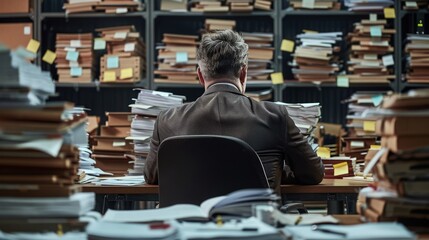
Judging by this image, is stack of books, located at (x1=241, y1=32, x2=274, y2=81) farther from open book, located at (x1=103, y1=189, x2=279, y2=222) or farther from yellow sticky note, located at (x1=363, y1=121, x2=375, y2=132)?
open book, located at (x1=103, y1=189, x2=279, y2=222)

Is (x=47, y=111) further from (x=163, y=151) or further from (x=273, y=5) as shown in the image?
(x=273, y=5)

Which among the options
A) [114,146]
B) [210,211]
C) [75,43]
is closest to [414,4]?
[114,146]

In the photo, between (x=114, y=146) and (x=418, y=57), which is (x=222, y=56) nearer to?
(x=114, y=146)

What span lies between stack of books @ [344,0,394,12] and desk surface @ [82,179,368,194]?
2.81 meters

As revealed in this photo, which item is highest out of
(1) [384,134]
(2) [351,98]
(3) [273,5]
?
(3) [273,5]

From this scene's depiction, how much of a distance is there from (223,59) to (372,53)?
2794 millimetres

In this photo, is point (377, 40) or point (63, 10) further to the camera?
A: point (63, 10)

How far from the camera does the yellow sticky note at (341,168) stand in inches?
136

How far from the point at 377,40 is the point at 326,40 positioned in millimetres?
408

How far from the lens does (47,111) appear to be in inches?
58.9

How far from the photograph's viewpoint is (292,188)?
297cm

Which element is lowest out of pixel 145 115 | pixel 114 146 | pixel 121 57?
pixel 114 146

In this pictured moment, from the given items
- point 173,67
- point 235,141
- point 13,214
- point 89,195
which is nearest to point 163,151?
point 235,141

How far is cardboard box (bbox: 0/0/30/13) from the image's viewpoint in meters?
5.73
